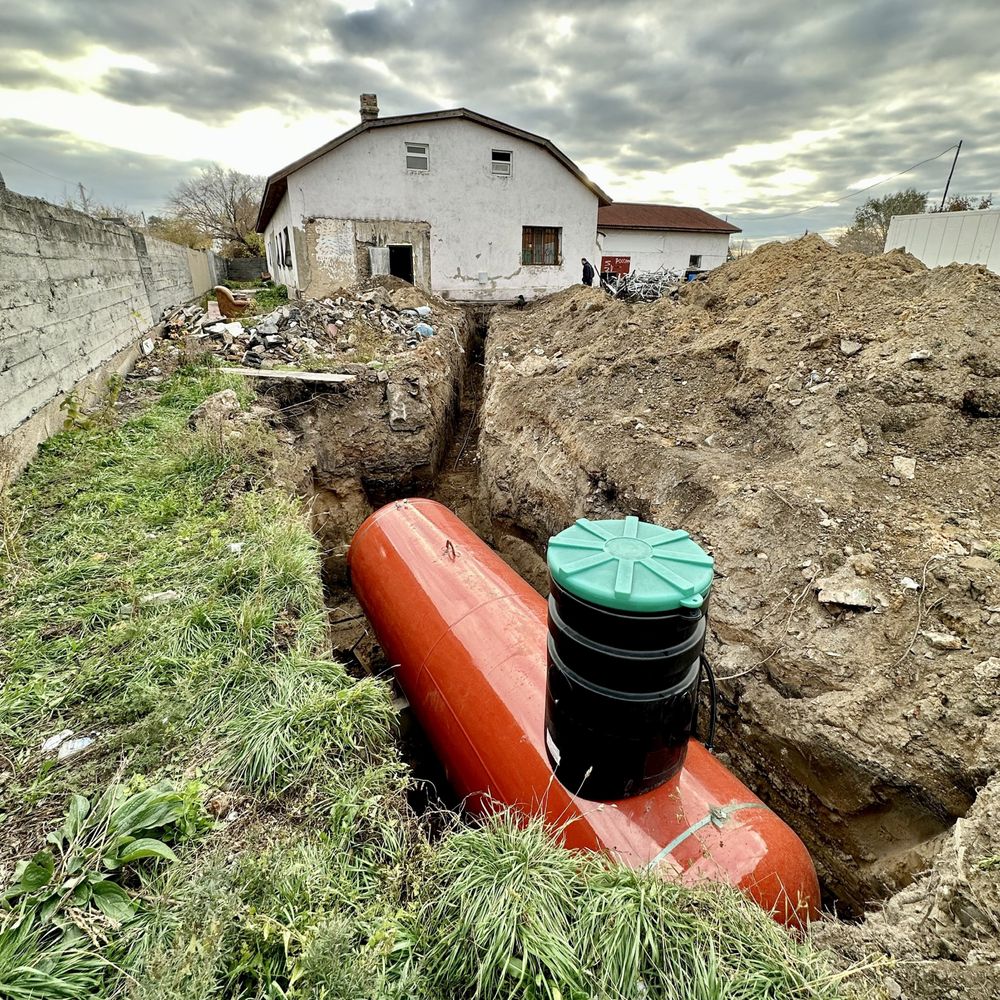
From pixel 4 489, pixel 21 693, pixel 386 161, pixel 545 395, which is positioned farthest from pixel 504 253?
pixel 21 693

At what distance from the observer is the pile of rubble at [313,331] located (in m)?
9.72

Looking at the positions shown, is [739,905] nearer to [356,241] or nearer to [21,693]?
[21,693]

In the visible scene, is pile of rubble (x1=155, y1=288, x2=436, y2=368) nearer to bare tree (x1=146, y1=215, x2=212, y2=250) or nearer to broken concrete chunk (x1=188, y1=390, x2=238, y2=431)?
broken concrete chunk (x1=188, y1=390, x2=238, y2=431)

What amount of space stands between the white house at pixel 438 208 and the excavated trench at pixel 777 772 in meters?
9.36

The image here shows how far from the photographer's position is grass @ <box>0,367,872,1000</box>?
1672mm

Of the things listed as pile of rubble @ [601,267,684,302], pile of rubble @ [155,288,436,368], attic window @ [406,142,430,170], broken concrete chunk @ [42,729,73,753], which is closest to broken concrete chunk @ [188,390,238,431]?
pile of rubble @ [155,288,436,368]

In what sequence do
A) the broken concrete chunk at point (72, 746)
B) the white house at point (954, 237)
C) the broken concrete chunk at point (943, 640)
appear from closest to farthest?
the broken concrete chunk at point (72, 746)
the broken concrete chunk at point (943, 640)
the white house at point (954, 237)

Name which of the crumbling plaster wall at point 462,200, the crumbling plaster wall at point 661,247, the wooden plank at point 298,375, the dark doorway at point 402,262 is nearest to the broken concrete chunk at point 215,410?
the wooden plank at point 298,375

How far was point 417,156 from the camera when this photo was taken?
1505cm

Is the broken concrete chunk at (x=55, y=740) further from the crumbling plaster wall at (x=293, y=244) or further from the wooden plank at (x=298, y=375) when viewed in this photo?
the crumbling plaster wall at (x=293, y=244)

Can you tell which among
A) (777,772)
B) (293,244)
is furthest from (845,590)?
(293,244)

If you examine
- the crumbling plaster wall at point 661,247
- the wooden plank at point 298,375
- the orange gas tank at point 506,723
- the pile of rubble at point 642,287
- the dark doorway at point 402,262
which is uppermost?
the crumbling plaster wall at point 661,247

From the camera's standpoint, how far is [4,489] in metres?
4.52

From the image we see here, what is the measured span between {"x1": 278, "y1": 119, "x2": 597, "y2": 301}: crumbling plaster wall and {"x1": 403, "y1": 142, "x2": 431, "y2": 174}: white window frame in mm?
87
